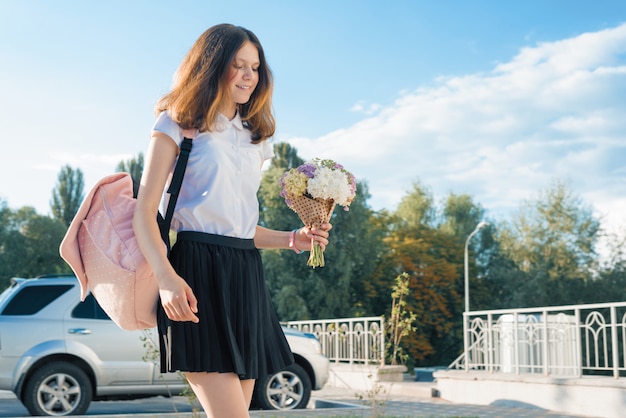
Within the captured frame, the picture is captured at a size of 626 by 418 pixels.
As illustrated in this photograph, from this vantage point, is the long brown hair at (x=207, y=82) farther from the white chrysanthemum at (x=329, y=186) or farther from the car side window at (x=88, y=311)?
the car side window at (x=88, y=311)

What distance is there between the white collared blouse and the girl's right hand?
29 cm

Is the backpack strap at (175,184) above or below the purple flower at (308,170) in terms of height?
below

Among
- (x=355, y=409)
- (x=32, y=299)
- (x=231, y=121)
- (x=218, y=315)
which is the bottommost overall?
(x=355, y=409)

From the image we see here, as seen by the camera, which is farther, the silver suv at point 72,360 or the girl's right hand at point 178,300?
the silver suv at point 72,360

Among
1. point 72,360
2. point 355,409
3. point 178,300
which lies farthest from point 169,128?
point 72,360

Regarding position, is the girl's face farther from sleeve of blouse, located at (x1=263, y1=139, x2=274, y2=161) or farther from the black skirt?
the black skirt

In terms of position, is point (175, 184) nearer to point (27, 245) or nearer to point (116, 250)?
point (116, 250)

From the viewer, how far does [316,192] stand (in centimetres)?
324

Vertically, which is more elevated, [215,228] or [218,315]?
[215,228]

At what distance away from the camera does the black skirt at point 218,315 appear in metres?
2.59

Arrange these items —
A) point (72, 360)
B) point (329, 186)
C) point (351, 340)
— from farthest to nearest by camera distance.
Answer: point (351, 340), point (72, 360), point (329, 186)

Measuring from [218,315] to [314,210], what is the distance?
2.45 ft

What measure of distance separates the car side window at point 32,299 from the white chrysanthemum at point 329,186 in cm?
726

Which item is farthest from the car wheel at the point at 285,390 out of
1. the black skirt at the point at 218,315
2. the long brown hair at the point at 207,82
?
the long brown hair at the point at 207,82
